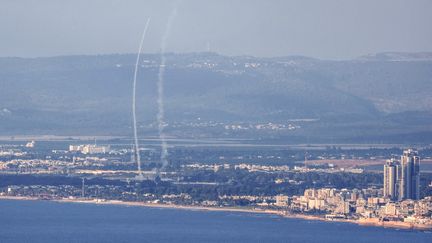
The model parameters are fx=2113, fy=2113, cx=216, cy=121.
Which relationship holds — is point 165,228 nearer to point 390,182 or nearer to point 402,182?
point 390,182

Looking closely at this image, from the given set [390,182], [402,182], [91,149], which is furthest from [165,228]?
[91,149]

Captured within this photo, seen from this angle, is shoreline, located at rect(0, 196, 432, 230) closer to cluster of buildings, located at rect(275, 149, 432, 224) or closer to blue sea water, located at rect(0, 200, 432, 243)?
cluster of buildings, located at rect(275, 149, 432, 224)

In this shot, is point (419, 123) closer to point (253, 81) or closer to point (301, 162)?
point (253, 81)

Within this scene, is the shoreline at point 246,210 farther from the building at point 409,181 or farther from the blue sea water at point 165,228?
the building at point 409,181

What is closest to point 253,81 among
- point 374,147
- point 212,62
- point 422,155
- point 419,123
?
point 212,62

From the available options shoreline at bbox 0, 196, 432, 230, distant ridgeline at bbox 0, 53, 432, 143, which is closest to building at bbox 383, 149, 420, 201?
shoreline at bbox 0, 196, 432, 230
